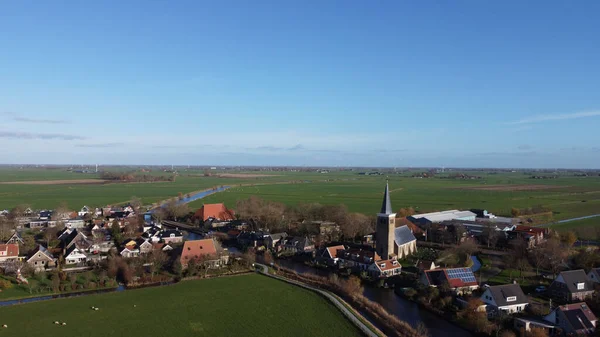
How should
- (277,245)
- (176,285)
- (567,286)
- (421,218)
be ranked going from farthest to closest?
(421,218) → (277,245) → (176,285) → (567,286)

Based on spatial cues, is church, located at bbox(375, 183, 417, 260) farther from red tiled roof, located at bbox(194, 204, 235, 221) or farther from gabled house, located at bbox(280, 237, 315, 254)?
red tiled roof, located at bbox(194, 204, 235, 221)

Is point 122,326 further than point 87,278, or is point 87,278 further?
point 87,278

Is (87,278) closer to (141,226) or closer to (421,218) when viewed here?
(141,226)

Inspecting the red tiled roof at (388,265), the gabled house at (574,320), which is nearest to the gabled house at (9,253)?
the red tiled roof at (388,265)

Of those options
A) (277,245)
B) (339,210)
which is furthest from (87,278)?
(339,210)

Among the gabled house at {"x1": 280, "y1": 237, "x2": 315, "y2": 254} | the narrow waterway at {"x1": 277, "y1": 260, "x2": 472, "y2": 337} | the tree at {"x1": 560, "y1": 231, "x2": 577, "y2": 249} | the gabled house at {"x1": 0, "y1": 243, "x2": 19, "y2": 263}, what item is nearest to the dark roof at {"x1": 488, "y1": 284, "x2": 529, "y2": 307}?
the narrow waterway at {"x1": 277, "y1": 260, "x2": 472, "y2": 337}

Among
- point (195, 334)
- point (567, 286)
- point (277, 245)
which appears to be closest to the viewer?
point (195, 334)

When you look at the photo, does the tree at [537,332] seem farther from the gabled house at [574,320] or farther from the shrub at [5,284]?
the shrub at [5,284]
